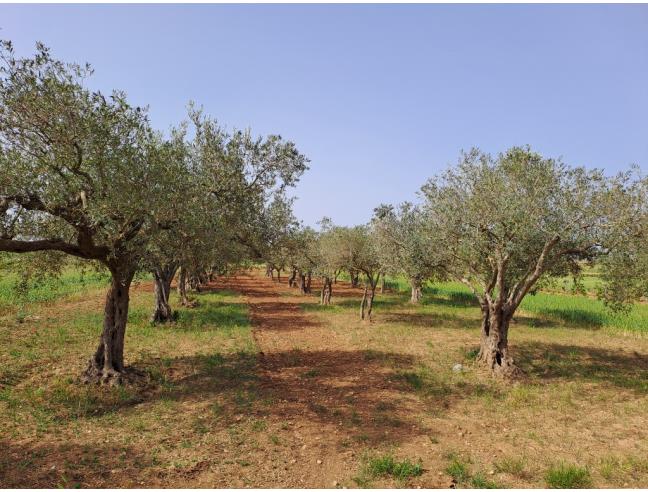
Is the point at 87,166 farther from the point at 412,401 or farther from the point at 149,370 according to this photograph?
the point at 412,401

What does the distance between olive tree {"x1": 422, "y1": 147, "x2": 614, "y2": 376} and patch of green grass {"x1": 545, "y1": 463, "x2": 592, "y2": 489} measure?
8.98 m

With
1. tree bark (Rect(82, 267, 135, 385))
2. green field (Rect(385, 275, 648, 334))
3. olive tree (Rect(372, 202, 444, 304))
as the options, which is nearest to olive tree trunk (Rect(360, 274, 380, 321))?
olive tree (Rect(372, 202, 444, 304))

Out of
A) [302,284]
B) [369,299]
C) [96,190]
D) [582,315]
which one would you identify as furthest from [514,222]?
[302,284]

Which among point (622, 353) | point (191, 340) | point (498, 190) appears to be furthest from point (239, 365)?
point (622, 353)

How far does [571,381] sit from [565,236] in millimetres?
7064

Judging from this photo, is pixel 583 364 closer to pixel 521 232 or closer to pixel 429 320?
pixel 521 232

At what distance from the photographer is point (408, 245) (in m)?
22.5

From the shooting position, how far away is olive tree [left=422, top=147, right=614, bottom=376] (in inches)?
675

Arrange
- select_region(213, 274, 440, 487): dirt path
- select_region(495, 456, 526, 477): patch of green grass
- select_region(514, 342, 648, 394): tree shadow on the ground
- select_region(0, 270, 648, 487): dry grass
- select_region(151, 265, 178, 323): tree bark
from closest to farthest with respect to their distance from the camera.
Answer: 1. select_region(0, 270, 648, 487): dry grass
2. select_region(495, 456, 526, 477): patch of green grass
3. select_region(213, 274, 440, 487): dirt path
4. select_region(514, 342, 648, 394): tree shadow on the ground
5. select_region(151, 265, 178, 323): tree bark

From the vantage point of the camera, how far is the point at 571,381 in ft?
61.3

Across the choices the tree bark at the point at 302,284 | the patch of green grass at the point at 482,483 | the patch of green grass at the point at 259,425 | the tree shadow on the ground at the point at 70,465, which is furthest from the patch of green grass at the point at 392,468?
the tree bark at the point at 302,284

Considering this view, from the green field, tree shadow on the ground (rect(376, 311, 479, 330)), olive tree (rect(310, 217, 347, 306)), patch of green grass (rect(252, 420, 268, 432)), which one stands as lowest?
patch of green grass (rect(252, 420, 268, 432))

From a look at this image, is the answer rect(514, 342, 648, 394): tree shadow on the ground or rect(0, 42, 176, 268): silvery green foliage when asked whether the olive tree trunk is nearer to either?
rect(514, 342, 648, 394): tree shadow on the ground

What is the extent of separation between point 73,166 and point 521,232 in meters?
17.2
